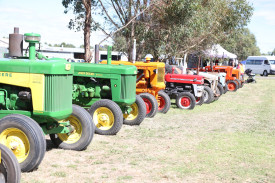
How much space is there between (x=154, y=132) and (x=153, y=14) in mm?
8395

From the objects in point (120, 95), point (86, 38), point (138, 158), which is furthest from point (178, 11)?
point (138, 158)

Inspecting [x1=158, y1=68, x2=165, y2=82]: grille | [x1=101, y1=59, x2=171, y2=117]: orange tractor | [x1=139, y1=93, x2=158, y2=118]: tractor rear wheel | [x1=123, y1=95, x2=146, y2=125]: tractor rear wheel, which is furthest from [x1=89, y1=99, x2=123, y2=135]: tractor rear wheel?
[x1=158, y1=68, x2=165, y2=82]: grille

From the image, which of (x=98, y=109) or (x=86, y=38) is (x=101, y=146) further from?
(x=86, y=38)

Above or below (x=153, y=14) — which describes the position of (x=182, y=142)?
below

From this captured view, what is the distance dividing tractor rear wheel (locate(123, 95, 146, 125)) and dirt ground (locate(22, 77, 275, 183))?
199mm

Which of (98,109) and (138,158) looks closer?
(138,158)

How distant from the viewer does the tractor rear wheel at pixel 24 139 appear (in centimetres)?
407

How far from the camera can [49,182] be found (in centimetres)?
399

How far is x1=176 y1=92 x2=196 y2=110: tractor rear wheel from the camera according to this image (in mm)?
10531

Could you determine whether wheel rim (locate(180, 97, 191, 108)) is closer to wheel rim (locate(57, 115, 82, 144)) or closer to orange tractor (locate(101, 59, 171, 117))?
orange tractor (locate(101, 59, 171, 117))

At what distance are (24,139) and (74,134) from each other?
1220 millimetres

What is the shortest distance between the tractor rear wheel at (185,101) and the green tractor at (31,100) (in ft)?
20.2

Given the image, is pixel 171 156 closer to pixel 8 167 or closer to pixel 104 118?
pixel 104 118

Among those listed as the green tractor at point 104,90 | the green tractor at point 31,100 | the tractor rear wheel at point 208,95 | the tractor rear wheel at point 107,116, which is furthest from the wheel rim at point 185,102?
the green tractor at point 31,100
